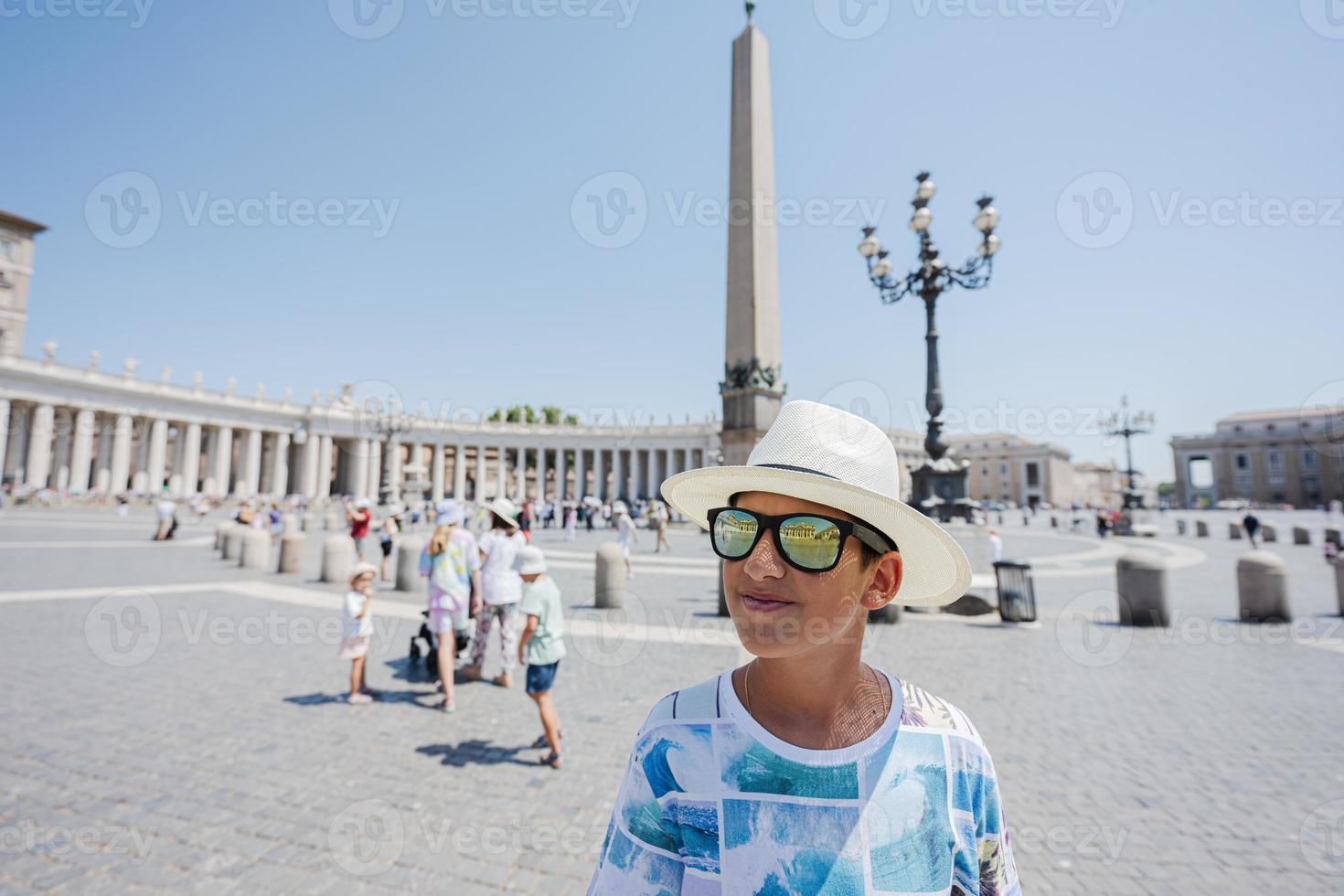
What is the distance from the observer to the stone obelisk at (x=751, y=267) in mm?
13820

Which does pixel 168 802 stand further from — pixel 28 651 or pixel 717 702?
pixel 28 651

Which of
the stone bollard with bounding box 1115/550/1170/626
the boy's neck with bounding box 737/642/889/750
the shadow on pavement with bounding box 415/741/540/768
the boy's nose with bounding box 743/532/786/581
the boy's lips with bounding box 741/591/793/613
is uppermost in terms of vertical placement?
the boy's nose with bounding box 743/532/786/581

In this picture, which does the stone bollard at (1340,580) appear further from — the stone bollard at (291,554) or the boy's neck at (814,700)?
the stone bollard at (291,554)

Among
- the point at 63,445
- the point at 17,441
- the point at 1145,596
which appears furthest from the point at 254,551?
the point at 63,445

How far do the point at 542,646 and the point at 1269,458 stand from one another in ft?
346

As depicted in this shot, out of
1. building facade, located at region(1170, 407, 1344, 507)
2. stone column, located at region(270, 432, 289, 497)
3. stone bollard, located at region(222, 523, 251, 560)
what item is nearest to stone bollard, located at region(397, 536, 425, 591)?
stone bollard, located at region(222, 523, 251, 560)

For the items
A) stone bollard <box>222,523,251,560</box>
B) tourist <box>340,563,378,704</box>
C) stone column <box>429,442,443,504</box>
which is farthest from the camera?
stone column <box>429,442,443,504</box>

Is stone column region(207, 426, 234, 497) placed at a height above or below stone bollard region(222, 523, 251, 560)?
above

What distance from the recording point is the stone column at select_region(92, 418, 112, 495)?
54.5 meters

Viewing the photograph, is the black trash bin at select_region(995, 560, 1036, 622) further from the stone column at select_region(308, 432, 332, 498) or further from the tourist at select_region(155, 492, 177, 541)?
the stone column at select_region(308, 432, 332, 498)

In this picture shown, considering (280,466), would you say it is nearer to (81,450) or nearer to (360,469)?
(360,469)

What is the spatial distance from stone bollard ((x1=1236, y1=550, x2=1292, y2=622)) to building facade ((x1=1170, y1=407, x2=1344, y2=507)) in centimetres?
8052

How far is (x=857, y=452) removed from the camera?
4.71ft

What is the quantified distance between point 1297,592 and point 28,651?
22012mm
